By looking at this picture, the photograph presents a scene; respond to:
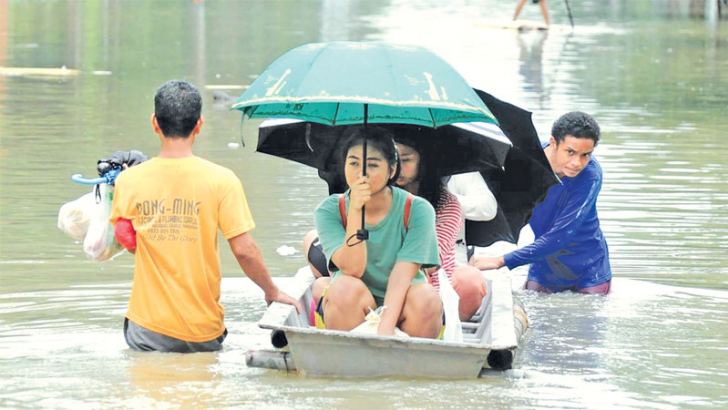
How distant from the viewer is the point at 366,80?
7113 mm

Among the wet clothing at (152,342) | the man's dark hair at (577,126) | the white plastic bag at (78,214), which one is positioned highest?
the man's dark hair at (577,126)

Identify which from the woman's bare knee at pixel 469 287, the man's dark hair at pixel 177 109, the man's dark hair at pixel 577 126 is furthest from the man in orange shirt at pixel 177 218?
the man's dark hair at pixel 577 126

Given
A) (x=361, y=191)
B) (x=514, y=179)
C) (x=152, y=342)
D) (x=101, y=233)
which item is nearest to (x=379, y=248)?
(x=361, y=191)

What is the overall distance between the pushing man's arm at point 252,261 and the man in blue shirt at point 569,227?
5.56ft

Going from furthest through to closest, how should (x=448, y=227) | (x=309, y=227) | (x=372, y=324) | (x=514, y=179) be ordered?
1. (x=309, y=227)
2. (x=514, y=179)
3. (x=448, y=227)
4. (x=372, y=324)

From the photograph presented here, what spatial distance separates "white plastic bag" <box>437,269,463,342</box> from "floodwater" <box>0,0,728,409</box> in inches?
9.9

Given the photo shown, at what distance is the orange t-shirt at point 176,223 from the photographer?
6961 millimetres

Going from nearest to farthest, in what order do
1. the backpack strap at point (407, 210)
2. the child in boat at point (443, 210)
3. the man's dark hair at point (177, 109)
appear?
the man's dark hair at point (177, 109)
the backpack strap at point (407, 210)
the child in boat at point (443, 210)

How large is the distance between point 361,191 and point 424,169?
1.06m

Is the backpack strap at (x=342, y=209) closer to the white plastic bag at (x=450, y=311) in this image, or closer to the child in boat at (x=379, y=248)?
the child in boat at (x=379, y=248)

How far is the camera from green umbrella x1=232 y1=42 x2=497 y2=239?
705 centimetres

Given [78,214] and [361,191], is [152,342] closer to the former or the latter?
[78,214]

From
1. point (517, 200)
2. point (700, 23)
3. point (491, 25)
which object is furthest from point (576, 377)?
point (700, 23)

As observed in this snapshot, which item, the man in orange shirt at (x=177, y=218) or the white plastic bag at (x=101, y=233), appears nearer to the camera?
the man in orange shirt at (x=177, y=218)
